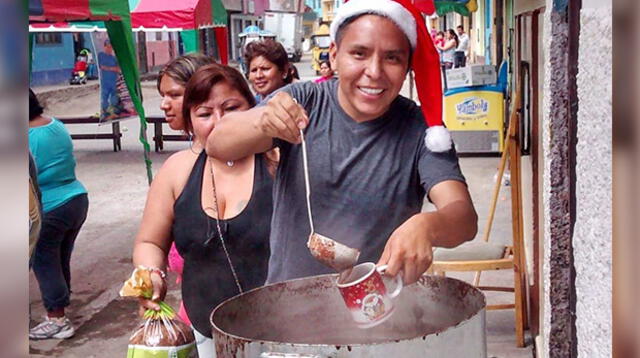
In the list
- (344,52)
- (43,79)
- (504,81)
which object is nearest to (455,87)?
(504,81)

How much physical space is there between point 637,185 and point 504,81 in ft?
33.6

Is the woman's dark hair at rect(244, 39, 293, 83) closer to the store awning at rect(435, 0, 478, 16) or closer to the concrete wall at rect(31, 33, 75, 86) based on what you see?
the store awning at rect(435, 0, 478, 16)

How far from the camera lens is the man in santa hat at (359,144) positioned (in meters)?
2.10

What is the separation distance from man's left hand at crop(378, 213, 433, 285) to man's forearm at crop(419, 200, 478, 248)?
0.21 ft

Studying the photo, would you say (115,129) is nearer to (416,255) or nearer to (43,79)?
(416,255)

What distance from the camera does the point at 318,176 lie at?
2.20 metres

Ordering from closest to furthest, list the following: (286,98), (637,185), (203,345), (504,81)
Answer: (637,185) < (286,98) < (203,345) < (504,81)

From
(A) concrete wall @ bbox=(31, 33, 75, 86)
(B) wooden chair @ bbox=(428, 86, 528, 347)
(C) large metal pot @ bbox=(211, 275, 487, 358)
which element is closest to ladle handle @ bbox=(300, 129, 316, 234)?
(C) large metal pot @ bbox=(211, 275, 487, 358)

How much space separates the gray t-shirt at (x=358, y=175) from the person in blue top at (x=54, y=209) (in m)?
3.45

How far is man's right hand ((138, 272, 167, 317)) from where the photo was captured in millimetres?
2375

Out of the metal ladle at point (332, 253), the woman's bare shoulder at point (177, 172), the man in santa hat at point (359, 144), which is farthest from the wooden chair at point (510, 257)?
the metal ladle at point (332, 253)

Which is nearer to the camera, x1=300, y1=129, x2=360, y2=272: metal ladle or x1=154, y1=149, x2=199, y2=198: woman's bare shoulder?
x1=300, y1=129, x2=360, y2=272: metal ladle

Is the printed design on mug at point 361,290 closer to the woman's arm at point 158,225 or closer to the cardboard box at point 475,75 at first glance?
the woman's arm at point 158,225

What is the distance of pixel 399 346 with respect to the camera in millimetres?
1552
